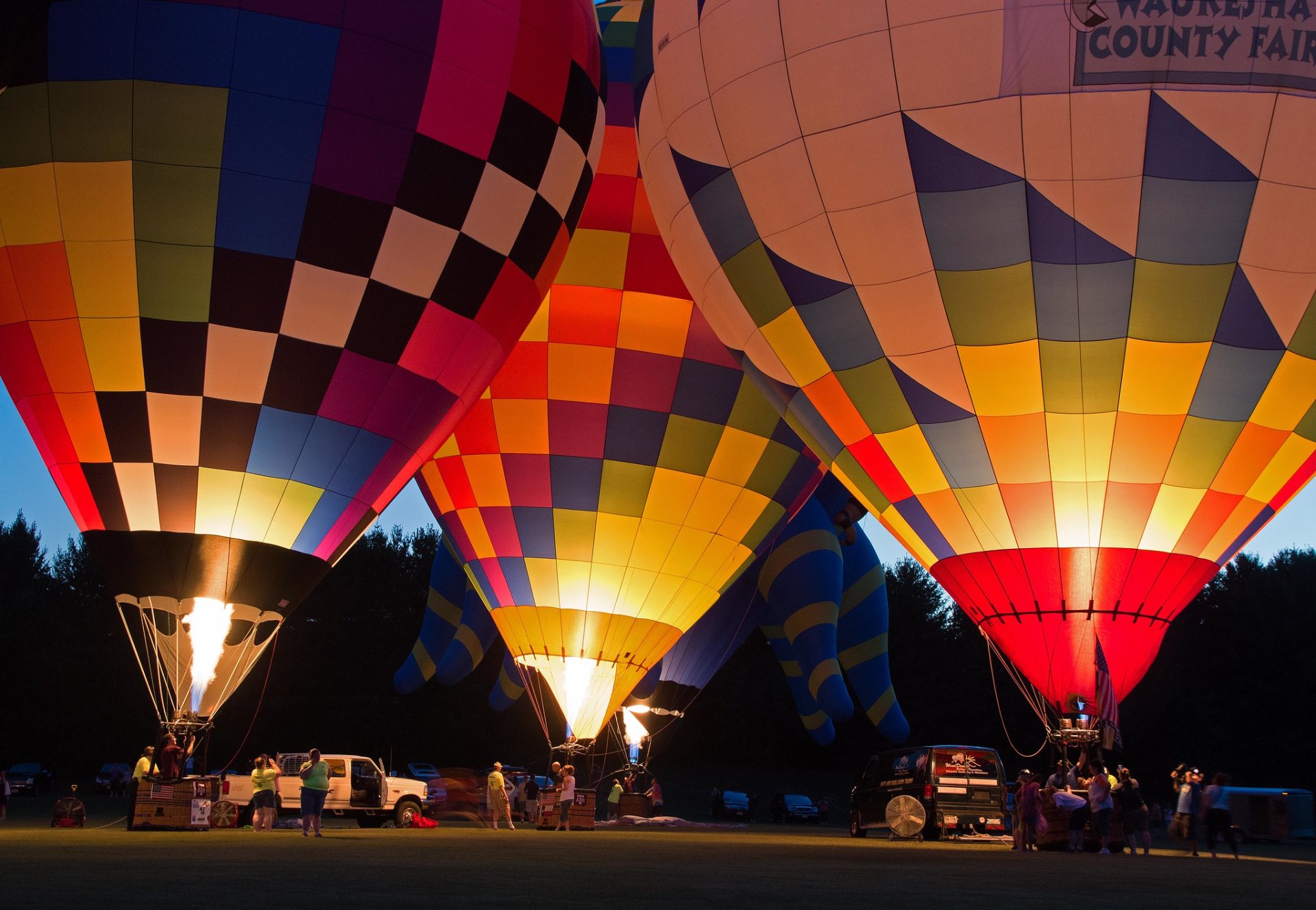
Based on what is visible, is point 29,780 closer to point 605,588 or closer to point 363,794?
point 363,794

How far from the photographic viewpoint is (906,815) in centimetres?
1229

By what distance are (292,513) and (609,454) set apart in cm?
376

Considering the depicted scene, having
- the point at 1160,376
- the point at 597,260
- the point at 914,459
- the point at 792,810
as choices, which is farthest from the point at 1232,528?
the point at 792,810

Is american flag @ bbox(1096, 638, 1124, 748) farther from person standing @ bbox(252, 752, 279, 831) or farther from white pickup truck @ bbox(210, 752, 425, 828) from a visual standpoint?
white pickup truck @ bbox(210, 752, 425, 828)

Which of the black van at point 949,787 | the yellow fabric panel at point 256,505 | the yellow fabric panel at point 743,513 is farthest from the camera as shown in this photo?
the yellow fabric panel at point 743,513

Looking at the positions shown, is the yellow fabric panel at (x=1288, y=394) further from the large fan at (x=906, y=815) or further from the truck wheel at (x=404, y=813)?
the truck wheel at (x=404, y=813)

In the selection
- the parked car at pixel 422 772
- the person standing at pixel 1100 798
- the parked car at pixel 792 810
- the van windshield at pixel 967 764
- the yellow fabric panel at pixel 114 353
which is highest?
the yellow fabric panel at pixel 114 353

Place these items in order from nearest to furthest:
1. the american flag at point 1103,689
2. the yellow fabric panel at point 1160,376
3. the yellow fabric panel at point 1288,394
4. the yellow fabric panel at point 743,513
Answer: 1. the yellow fabric panel at point 1160,376
2. the yellow fabric panel at point 1288,394
3. the american flag at point 1103,689
4. the yellow fabric panel at point 743,513

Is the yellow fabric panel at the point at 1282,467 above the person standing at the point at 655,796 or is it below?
above

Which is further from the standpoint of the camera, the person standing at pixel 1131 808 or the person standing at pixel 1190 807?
the person standing at pixel 1190 807

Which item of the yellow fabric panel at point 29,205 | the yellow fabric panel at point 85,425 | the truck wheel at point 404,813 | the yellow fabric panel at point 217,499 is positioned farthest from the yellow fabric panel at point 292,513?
the truck wheel at point 404,813

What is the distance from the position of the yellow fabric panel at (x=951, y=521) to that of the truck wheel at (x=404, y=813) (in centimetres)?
789

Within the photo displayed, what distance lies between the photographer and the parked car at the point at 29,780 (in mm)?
27703

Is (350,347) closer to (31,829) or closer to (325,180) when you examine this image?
(325,180)
